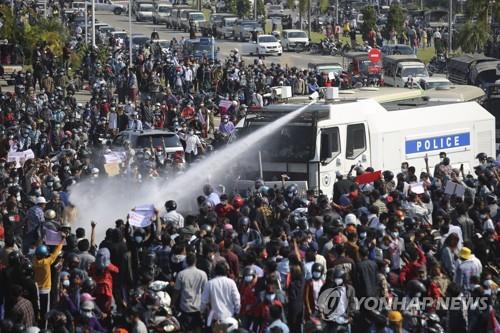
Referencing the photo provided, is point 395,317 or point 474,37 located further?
point 474,37

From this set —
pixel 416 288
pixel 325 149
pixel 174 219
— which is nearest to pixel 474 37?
pixel 325 149

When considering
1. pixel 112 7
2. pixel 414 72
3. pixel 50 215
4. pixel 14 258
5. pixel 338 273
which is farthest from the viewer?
pixel 112 7

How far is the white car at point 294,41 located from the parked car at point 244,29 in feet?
7.51

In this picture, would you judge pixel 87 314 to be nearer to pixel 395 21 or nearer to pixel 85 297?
pixel 85 297

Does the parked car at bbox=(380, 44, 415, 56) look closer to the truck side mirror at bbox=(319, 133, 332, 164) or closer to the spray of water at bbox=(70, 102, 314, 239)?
the spray of water at bbox=(70, 102, 314, 239)

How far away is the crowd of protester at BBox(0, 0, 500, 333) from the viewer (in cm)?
1616

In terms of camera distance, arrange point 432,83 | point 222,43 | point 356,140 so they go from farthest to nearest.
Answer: point 222,43, point 432,83, point 356,140

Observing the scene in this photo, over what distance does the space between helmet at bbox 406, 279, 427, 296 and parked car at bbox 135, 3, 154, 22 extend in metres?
67.7

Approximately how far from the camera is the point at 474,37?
2443 inches

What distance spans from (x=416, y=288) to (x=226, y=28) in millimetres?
56867

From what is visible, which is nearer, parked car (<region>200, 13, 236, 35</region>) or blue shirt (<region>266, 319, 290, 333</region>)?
blue shirt (<region>266, 319, 290, 333</region>)

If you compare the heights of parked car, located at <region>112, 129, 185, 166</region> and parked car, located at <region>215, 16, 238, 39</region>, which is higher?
parked car, located at <region>215, 16, 238, 39</region>

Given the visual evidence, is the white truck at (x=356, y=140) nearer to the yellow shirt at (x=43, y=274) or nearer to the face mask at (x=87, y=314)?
the yellow shirt at (x=43, y=274)

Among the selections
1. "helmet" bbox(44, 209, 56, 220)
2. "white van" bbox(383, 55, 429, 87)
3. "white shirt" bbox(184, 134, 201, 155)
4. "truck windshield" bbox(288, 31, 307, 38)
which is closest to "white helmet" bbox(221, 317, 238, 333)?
"helmet" bbox(44, 209, 56, 220)
